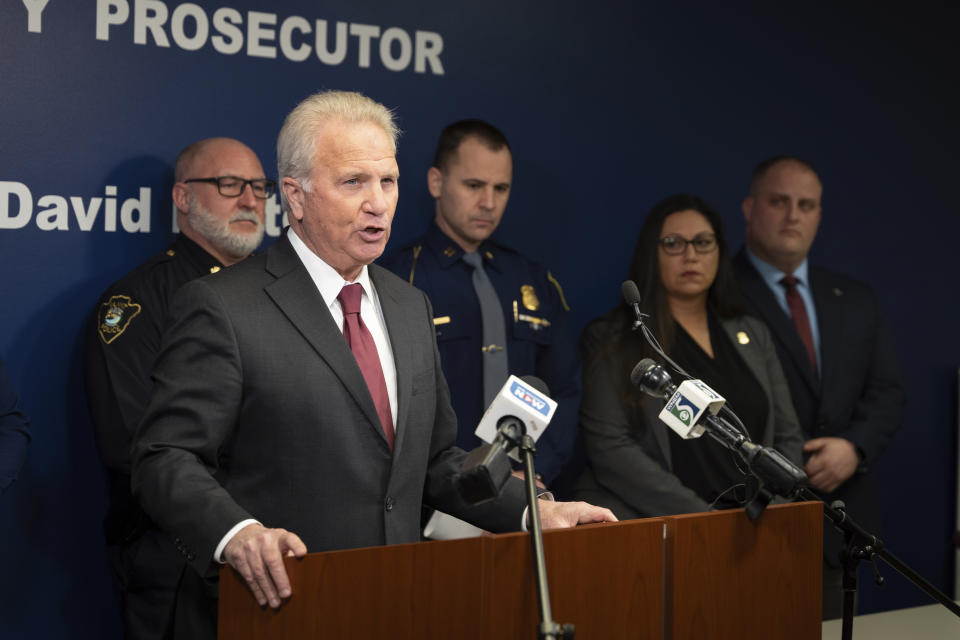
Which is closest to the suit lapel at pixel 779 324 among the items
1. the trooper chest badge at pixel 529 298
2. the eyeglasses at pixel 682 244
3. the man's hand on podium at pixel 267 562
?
the eyeglasses at pixel 682 244

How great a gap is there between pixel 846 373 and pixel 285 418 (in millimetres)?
2871

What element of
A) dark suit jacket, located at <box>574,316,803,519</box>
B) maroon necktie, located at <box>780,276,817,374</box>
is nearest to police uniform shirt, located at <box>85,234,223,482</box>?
dark suit jacket, located at <box>574,316,803,519</box>

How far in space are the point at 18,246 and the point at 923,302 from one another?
4.18 meters

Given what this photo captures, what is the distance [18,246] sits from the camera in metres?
3.34

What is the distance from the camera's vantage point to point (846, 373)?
4.18 meters

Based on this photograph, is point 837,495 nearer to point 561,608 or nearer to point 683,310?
point 683,310

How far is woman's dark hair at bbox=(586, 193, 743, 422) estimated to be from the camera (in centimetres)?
356

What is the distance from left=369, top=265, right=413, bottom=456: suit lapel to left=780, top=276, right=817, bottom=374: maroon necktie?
8.01ft

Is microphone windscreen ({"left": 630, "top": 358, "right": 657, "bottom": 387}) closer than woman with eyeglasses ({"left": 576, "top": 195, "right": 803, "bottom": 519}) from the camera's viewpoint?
Yes

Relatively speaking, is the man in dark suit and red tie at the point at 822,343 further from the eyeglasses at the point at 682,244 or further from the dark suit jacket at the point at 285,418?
the dark suit jacket at the point at 285,418

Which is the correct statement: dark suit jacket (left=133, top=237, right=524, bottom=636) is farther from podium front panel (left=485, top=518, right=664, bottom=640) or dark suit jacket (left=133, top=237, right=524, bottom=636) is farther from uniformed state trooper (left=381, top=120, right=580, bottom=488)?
uniformed state trooper (left=381, top=120, right=580, bottom=488)

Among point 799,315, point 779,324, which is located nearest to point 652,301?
point 779,324

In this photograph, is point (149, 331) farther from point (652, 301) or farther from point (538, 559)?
point (538, 559)

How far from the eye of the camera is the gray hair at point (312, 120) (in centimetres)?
208
